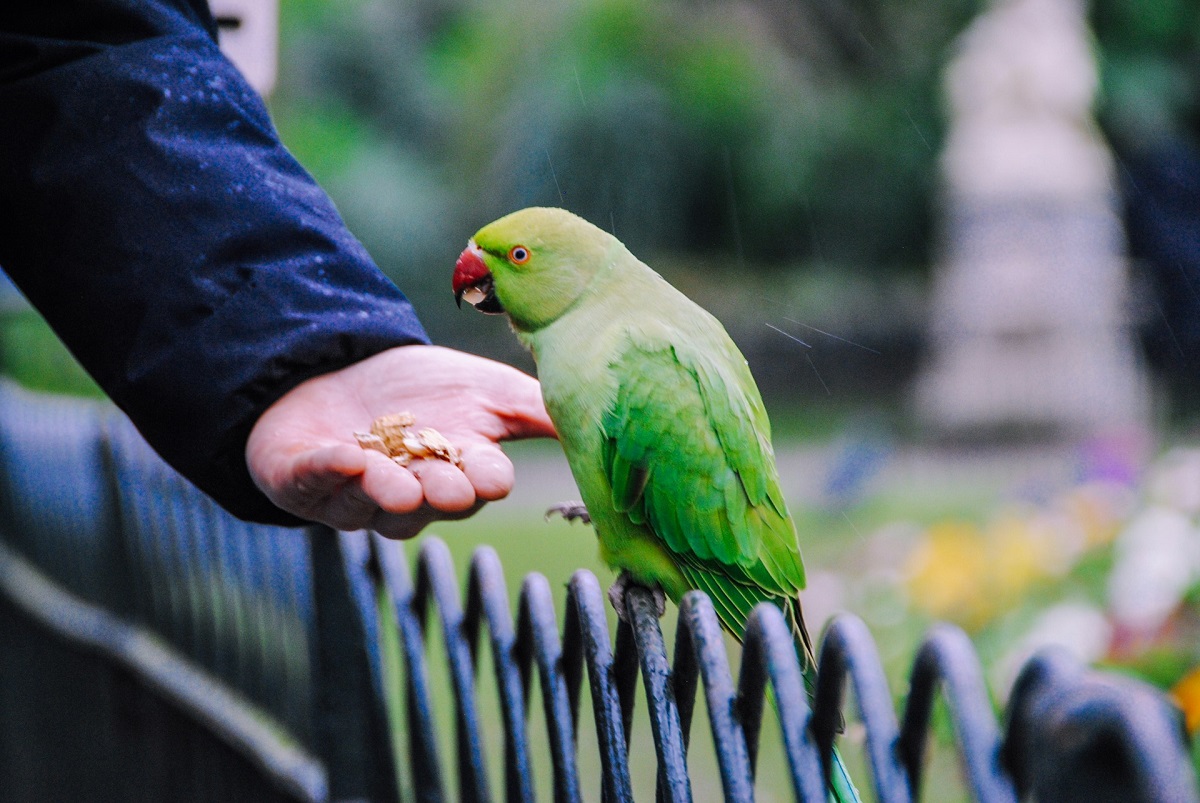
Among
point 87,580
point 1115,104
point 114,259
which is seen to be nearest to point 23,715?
point 87,580

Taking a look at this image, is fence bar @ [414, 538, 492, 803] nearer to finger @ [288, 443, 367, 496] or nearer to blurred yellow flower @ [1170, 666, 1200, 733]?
finger @ [288, 443, 367, 496]

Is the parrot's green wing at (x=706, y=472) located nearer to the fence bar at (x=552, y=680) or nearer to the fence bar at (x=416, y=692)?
the fence bar at (x=552, y=680)

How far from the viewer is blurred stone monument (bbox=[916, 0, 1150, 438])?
6320 mm

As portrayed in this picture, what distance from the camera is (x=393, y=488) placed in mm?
952

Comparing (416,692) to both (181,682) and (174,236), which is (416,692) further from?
(181,682)

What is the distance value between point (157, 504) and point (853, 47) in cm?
1017

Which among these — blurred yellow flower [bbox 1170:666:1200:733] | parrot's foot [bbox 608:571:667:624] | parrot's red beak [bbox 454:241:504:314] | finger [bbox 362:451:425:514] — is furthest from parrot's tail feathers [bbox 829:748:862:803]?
blurred yellow flower [bbox 1170:666:1200:733]

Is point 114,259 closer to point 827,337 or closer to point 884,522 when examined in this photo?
point 827,337

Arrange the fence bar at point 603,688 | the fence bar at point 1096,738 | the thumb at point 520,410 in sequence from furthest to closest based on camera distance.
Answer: the thumb at point 520,410 → the fence bar at point 603,688 → the fence bar at point 1096,738

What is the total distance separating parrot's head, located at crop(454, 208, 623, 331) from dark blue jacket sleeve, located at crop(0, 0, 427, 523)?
13 centimetres

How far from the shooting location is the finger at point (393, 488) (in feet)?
3.12

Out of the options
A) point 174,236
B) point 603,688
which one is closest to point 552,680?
point 603,688

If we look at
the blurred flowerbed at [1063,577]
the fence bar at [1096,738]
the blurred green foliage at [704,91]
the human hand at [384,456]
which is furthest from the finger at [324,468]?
the blurred flowerbed at [1063,577]

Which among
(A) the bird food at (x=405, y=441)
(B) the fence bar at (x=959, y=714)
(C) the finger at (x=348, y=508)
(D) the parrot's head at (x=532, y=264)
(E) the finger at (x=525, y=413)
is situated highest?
(D) the parrot's head at (x=532, y=264)
